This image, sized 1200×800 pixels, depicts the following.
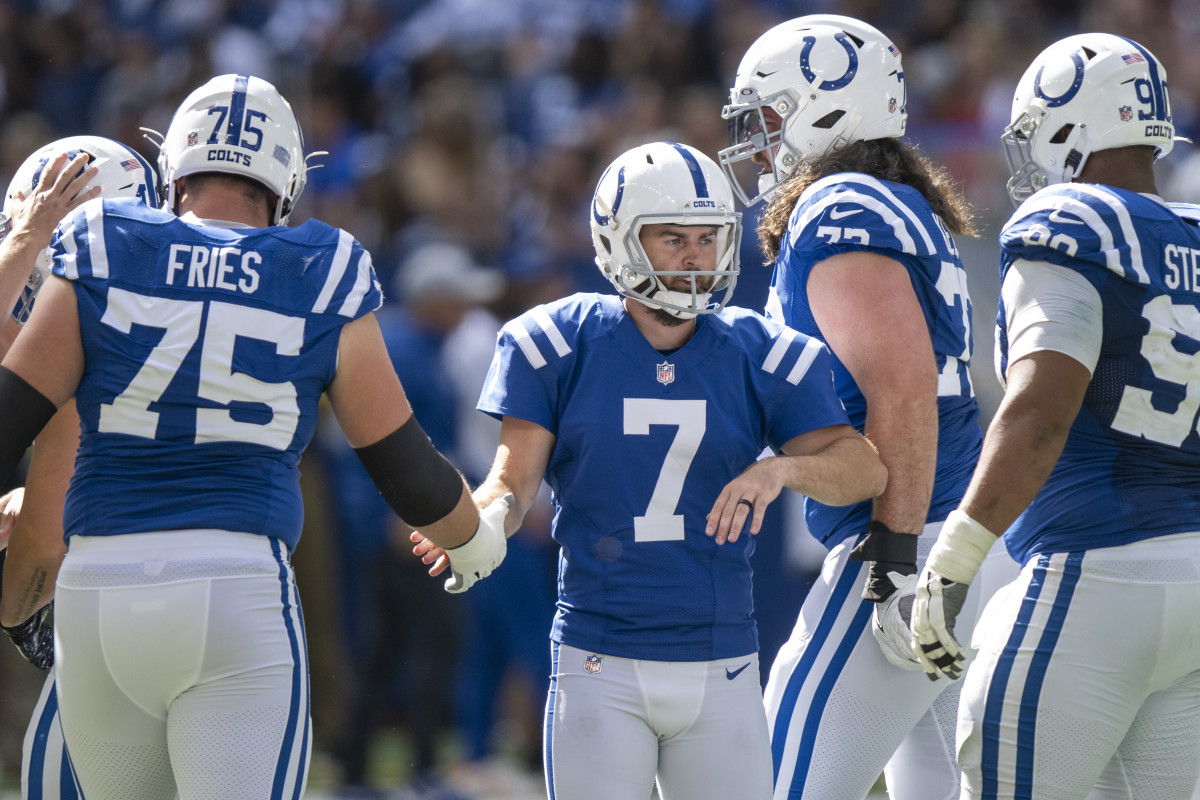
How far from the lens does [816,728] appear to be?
3.22 metres

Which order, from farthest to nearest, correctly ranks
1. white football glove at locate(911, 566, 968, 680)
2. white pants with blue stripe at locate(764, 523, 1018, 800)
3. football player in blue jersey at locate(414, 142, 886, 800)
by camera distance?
white pants with blue stripe at locate(764, 523, 1018, 800) < football player in blue jersey at locate(414, 142, 886, 800) < white football glove at locate(911, 566, 968, 680)

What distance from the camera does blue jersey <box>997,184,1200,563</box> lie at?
9.10ft

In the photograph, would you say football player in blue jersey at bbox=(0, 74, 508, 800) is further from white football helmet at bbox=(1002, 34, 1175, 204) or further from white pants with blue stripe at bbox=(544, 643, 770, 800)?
white football helmet at bbox=(1002, 34, 1175, 204)

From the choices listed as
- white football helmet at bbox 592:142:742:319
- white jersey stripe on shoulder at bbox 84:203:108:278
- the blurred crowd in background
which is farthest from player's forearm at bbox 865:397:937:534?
the blurred crowd in background

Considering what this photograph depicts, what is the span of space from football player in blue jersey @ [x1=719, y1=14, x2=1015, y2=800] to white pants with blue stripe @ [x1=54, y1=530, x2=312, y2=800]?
4.14ft

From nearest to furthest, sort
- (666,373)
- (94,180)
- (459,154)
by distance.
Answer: (666,373), (94,180), (459,154)

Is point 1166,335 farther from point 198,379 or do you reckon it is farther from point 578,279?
point 578,279

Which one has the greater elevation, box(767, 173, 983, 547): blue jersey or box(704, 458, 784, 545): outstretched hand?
box(767, 173, 983, 547): blue jersey

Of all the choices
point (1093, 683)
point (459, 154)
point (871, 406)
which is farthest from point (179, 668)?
point (459, 154)

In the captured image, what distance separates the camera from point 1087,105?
3.12 metres

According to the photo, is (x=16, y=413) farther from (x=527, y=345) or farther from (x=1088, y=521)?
(x=1088, y=521)

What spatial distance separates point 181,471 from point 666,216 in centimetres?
128

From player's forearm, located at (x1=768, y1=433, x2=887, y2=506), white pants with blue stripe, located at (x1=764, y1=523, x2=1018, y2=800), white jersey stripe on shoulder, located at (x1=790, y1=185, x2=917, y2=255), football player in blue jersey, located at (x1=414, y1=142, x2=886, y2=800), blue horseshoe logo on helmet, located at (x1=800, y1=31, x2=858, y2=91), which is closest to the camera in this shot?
football player in blue jersey, located at (x1=414, y1=142, x2=886, y2=800)

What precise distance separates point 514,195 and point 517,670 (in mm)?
3176
